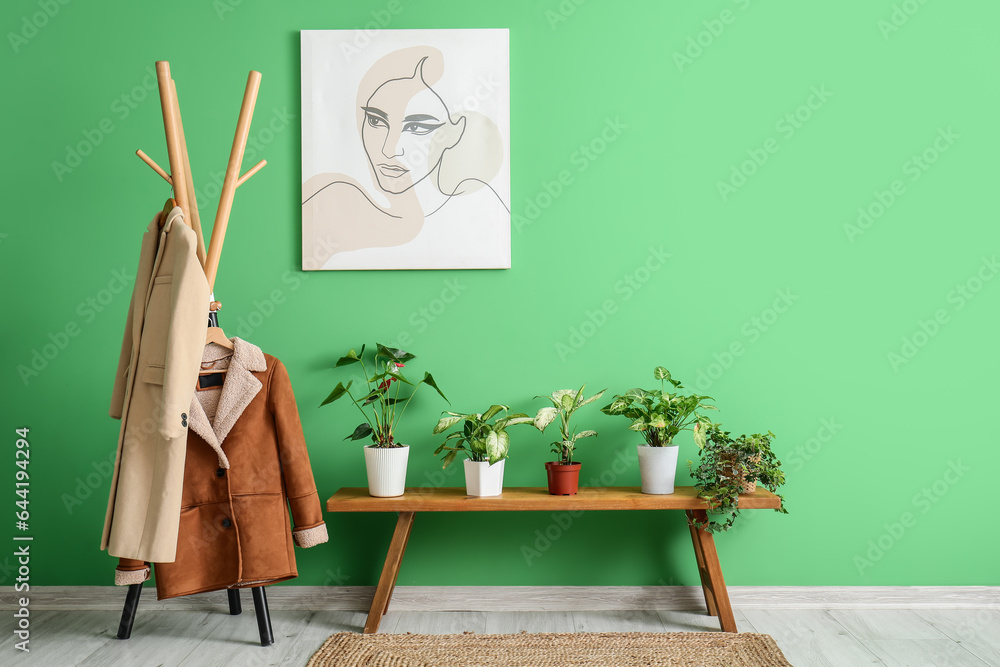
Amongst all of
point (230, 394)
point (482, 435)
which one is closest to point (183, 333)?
point (230, 394)

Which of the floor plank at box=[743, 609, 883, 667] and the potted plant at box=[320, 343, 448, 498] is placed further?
the potted plant at box=[320, 343, 448, 498]

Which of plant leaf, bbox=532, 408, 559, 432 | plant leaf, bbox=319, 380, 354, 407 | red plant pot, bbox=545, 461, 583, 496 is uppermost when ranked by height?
plant leaf, bbox=319, 380, 354, 407

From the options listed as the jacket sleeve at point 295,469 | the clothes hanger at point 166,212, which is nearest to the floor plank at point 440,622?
the jacket sleeve at point 295,469

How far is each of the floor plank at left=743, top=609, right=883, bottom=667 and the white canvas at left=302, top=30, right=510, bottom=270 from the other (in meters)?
1.53

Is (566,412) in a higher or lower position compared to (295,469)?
higher

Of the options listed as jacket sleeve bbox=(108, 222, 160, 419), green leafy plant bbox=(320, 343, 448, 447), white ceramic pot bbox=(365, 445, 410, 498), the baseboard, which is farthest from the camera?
the baseboard

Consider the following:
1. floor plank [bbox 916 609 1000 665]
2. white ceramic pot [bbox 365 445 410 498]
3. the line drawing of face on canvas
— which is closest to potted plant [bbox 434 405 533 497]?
white ceramic pot [bbox 365 445 410 498]

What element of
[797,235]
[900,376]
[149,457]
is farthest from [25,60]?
[900,376]

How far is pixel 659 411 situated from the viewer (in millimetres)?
2174

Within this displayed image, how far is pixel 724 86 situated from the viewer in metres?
2.38

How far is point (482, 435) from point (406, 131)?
1.06m

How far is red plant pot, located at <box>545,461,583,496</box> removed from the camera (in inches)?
83.8

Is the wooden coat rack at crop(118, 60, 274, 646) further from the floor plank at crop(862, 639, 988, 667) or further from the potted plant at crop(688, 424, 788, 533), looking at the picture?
the floor plank at crop(862, 639, 988, 667)

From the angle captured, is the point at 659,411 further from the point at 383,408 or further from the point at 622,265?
the point at 383,408
